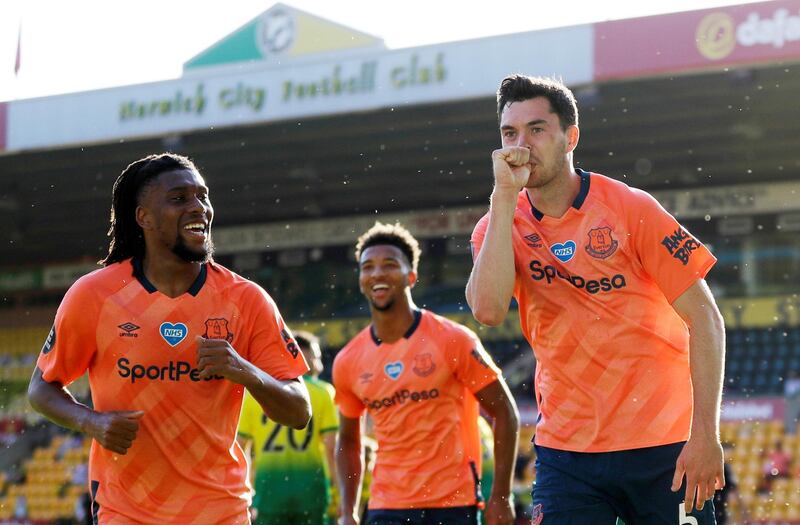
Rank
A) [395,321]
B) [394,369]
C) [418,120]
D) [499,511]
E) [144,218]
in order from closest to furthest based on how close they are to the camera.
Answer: [144,218] → [499,511] → [394,369] → [395,321] → [418,120]

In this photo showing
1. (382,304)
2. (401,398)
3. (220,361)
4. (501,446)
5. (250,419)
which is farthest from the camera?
(250,419)

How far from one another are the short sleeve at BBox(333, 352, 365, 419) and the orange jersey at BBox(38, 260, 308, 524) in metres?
2.70

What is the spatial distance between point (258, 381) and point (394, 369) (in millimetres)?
2883

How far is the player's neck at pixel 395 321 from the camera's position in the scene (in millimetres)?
7363

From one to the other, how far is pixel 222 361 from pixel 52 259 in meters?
25.8

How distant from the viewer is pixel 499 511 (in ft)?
20.8

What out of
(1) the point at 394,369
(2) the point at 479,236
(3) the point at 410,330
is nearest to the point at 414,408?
(1) the point at 394,369

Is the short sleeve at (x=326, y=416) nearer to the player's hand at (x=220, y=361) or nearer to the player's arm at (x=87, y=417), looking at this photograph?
the player's arm at (x=87, y=417)

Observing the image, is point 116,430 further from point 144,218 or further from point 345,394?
point 345,394

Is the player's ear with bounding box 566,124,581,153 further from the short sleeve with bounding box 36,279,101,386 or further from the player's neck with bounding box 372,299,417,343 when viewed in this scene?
the player's neck with bounding box 372,299,417,343

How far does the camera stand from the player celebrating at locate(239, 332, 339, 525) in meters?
9.18

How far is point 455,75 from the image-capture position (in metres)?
18.6

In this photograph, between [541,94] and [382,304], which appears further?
[382,304]

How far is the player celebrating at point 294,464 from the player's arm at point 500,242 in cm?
492
